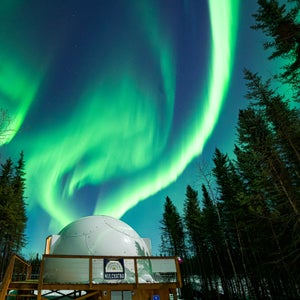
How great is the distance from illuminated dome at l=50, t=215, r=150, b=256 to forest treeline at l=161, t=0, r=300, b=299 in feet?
25.7

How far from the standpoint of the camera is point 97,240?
1098cm

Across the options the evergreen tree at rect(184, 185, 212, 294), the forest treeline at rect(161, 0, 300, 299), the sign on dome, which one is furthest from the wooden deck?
the evergreen tree at rect(184, 185, 212, 294)

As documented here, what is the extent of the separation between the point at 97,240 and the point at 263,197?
13.7 metres

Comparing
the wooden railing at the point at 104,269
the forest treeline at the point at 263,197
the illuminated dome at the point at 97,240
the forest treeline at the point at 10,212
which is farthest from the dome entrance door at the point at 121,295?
the forest treeline at the point at 10,212

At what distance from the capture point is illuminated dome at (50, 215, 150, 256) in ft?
35.2

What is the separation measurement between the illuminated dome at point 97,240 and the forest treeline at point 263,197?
7848mm

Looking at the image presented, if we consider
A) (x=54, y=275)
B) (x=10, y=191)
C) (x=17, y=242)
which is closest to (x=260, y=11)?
(x=54, y=275)

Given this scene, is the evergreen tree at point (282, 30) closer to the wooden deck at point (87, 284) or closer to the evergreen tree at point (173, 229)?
the wooden deck at point (87, 284)

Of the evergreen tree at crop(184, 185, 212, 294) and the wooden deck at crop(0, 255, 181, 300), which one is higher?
the evergreen tree at crop(184, 185, 212, 294)

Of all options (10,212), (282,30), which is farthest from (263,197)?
(10,212)

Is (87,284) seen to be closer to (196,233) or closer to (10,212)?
(10,212)

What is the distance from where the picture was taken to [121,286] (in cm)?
940

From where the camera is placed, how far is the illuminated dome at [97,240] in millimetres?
10727

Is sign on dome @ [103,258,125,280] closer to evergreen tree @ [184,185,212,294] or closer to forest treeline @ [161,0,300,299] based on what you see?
forest treeline @ [161,0,300,299]
